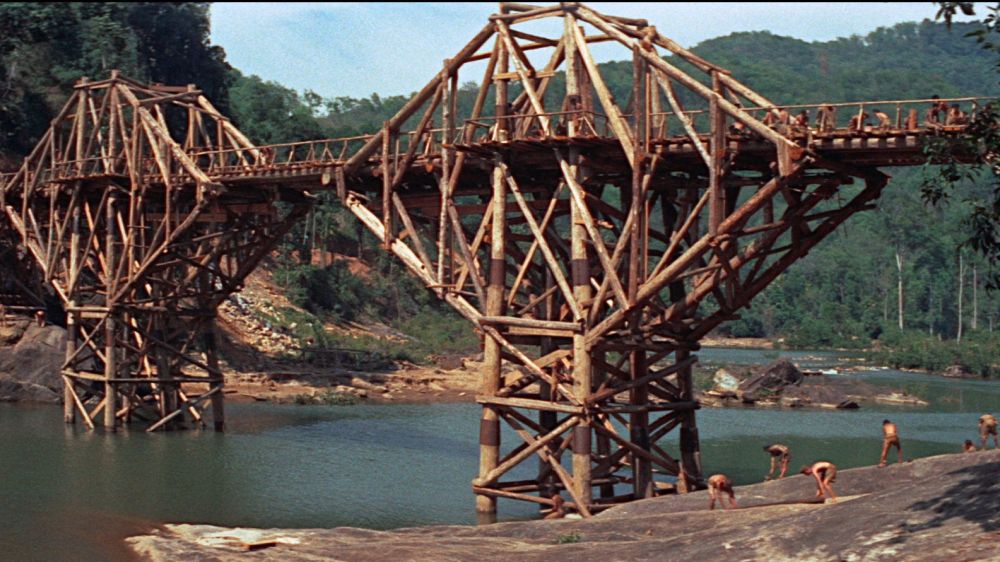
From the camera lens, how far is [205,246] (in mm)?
53531

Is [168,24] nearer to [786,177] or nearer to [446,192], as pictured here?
[446,192]

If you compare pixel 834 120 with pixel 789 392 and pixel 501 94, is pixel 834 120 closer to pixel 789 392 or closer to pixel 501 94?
pixel 501 94

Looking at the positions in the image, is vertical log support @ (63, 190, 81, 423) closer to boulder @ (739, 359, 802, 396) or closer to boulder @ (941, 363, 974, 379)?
boulder @ (739, 359, 802, 396)

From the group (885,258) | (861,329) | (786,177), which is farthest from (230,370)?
(885,258)

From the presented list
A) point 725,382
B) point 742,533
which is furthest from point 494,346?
point 725,382

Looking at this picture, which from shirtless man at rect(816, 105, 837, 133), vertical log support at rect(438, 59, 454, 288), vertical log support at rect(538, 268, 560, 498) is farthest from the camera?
vertical log support at rect(438, 59, 454, 288)

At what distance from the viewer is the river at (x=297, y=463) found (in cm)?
3250

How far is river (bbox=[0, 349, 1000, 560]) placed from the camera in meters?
32.5

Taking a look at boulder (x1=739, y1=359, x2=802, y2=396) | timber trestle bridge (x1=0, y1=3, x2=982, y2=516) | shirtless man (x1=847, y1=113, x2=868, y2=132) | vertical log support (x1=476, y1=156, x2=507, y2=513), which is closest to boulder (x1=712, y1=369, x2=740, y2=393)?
boulder (x1=739, y1=359, x2=802, y2=396)

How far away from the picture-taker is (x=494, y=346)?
3284 centimetres

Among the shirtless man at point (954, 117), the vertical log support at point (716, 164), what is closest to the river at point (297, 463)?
the vertical log support at point (716, 164)

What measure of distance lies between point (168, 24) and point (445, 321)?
97.4 ft

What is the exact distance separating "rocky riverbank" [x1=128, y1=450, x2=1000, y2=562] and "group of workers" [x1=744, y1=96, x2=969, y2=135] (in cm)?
701

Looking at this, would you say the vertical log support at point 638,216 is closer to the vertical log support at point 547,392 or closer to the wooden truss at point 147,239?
the vertical log support at point 547,392
